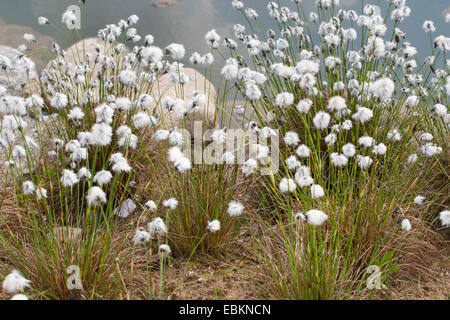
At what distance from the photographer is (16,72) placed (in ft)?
14.8

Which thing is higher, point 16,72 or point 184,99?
point 184,99

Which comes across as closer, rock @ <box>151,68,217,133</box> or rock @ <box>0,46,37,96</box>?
rock @ <box>0,46,37,96</box>

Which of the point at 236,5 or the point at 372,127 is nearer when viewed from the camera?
the point at 372,127

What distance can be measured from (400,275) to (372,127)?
62.0 inches

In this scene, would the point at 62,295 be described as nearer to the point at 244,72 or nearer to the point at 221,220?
the point at 221,220

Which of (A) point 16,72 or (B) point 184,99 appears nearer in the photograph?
(A) point 16,72

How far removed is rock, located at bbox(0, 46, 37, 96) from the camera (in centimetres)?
338

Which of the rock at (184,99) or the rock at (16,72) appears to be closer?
the rock at (16,72)

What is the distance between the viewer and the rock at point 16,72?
338 centimetres

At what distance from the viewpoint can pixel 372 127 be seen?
165 inches
